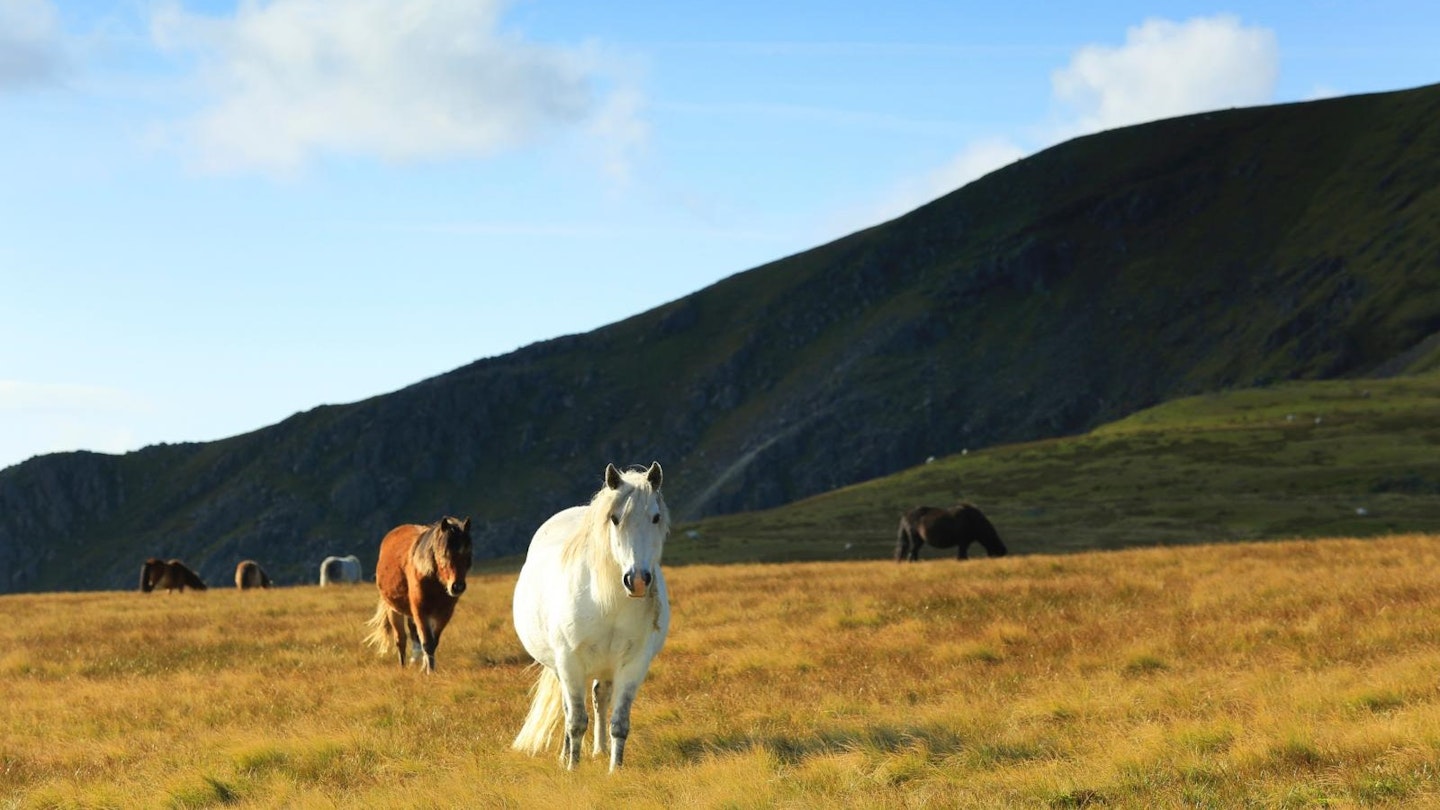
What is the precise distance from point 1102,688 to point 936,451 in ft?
603

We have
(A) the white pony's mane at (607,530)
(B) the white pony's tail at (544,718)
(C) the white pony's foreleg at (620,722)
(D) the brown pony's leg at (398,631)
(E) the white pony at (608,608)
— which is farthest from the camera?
(D) the brown pony's leg at (398,631)

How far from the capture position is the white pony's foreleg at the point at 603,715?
1217cm

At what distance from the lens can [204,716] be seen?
15.4 m

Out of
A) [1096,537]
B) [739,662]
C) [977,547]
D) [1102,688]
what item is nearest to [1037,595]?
[739,662]

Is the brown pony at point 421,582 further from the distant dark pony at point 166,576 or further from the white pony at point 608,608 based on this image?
the distant dark pony at point 166,576

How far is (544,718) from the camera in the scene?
12508mm

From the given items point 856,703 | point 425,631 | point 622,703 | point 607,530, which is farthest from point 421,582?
point 607,530

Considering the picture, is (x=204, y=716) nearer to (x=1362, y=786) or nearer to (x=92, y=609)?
(x=1362, y=786)

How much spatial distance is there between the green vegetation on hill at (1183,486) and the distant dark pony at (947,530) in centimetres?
968

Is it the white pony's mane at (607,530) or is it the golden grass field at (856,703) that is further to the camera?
the white pony's mane at (607,530)

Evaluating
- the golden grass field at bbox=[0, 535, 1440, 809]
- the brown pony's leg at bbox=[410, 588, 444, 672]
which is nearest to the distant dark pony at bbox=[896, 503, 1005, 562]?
the golden grass field at bbox=[0, 535, 1440, 809]

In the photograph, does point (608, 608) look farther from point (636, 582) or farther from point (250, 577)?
point (250, 577)

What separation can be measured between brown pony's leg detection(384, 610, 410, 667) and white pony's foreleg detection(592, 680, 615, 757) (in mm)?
8840

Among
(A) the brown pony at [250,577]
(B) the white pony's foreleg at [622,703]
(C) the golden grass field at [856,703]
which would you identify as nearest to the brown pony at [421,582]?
(C) the golden grass field at [856,703]
